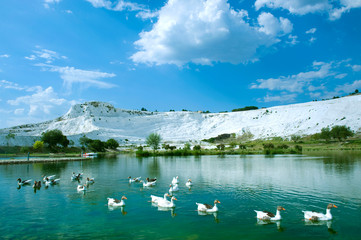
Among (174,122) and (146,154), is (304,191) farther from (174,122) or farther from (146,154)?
(174,122)

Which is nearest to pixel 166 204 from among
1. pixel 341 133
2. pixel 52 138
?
pixel 52 138

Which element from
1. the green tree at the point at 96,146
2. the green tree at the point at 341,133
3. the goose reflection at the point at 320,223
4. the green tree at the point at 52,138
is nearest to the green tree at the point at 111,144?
the green tree at the point at 96,146

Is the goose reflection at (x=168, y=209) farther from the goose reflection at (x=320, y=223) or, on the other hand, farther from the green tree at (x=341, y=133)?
the green tree at (x=341, y=133)

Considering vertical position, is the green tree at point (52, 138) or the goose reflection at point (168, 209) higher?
the green tree at point (52, 138)

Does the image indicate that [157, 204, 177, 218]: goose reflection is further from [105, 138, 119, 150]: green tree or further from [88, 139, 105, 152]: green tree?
[105, 138, 119, 150]: green tree

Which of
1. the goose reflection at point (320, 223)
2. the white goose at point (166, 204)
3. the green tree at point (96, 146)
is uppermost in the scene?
the green tree at point (96, 146)

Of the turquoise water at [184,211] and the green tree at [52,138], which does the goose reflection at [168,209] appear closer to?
the turquoise water at [184,211]

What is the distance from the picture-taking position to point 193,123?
147875 millimetres

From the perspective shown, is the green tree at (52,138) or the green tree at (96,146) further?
the green tree at (96,146)

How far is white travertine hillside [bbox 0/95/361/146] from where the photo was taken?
99.4 m

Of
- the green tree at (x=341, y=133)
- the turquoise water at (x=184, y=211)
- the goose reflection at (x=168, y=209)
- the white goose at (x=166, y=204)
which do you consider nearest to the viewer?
the turquoise water at (x=184, y=211)

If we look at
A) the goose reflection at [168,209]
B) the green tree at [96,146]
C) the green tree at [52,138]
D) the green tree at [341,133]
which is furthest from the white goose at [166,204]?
the green tree at [96,146]

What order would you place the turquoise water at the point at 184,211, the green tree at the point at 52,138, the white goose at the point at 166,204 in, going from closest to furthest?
the turquoise water at the point at 184,211 → the white goose at the point at 166,204 → the green tree at the point at 52,138

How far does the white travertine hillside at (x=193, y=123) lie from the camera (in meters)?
99.4
